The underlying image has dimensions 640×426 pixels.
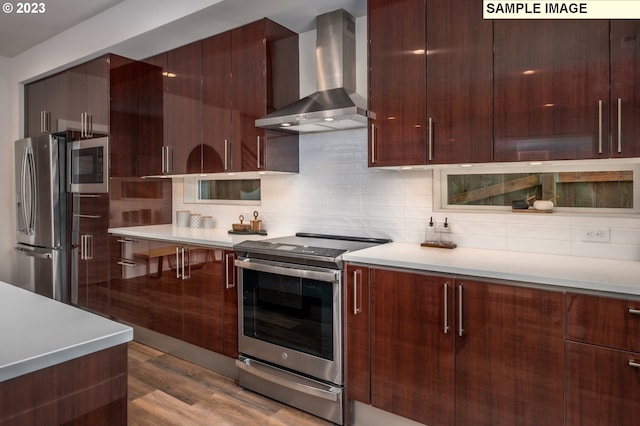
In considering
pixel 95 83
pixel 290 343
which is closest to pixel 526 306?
pixel 290 343

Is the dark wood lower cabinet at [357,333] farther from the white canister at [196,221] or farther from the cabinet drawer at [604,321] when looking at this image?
the white canister at [196,221]

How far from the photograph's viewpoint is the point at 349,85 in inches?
110

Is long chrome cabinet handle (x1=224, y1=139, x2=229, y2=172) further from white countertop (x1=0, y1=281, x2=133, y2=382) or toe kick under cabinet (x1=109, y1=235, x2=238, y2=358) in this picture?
white countertop (x1=0, y1=281, x2=133, y2=382)

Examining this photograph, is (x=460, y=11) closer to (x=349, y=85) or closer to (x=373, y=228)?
(x=349, y=85)

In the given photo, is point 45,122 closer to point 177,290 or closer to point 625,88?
point 177,290

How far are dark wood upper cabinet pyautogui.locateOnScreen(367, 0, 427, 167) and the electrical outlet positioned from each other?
92cm

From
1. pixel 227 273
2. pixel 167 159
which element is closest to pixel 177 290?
pixel 227 273

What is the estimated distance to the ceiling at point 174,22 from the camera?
2.67 meters

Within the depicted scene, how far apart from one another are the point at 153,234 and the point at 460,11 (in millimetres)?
2697

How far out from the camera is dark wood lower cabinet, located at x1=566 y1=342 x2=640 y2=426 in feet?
4.96

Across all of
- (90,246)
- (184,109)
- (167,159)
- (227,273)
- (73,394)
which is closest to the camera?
(73,394)

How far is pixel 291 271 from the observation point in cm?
238

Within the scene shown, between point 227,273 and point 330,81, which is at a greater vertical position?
point 330,81

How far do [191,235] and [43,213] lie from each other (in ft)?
6.73
